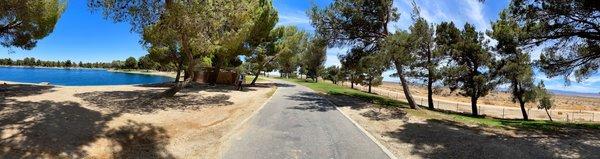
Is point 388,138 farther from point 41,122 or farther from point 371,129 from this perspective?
point 41,122

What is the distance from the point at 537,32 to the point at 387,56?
9.85 m

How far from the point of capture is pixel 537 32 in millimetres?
17391

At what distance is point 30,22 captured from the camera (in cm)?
2459

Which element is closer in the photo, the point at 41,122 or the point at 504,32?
the point at 41,122

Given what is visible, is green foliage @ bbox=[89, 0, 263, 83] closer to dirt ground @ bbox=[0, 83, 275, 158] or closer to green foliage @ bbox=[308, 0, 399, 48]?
dirt ground @ bbox=[0, 83, 275, 158]

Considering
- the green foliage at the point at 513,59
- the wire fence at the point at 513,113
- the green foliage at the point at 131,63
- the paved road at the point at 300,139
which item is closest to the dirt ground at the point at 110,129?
the paved road at the point at 300,139

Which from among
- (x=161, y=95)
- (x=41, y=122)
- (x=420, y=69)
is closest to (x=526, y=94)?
(x=420, y=69)

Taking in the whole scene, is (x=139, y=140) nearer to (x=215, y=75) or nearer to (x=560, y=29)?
(x=560, y=29)

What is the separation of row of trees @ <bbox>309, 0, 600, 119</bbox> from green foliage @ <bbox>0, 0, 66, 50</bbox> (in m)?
15.7

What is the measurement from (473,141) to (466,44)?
2384 centimetres

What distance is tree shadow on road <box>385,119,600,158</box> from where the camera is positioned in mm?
12250

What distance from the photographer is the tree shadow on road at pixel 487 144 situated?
1225 centimetres

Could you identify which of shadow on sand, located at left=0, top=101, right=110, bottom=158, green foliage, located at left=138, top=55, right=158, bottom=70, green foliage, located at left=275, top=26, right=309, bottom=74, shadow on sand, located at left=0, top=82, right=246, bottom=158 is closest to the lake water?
green foliage, located at left=138, top=55, right=158, bottom=70

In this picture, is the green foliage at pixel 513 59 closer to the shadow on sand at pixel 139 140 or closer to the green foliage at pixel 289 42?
the shadow on sand at pixel 139 140
